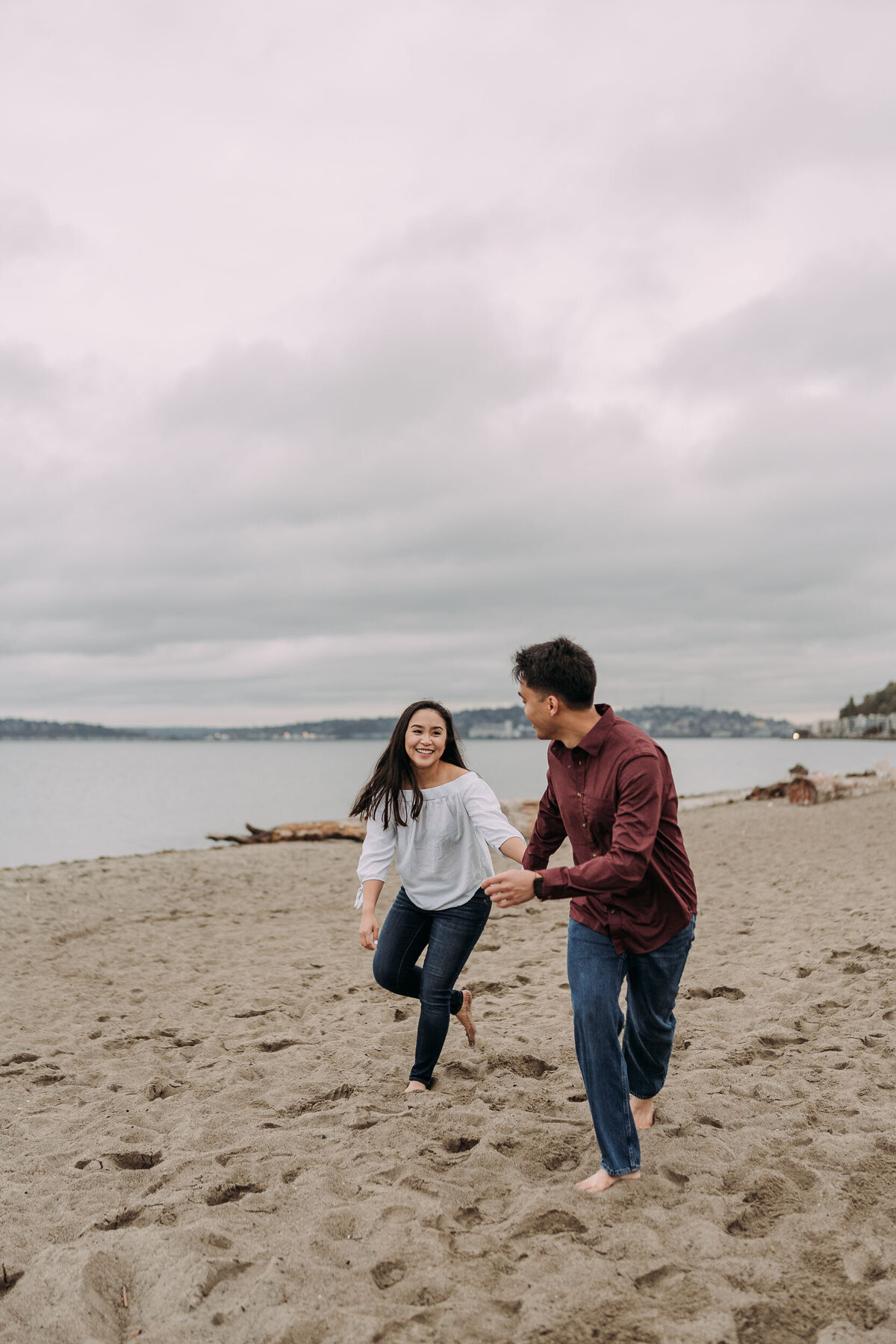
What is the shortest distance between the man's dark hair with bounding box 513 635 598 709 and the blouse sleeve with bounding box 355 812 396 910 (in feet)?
4.75

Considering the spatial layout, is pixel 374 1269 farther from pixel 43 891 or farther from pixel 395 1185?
pixel 43 891

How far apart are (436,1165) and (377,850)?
145cm

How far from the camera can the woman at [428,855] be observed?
13.8 feet

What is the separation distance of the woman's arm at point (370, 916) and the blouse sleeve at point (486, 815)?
0.62 m

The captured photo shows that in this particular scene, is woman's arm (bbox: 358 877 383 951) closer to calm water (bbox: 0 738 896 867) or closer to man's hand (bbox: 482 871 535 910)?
man's hand (bbox: 482 871 535 910)

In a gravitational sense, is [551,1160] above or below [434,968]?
below

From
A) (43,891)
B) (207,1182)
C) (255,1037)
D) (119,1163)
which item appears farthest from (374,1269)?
(43,891)

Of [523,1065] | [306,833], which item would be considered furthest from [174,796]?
[523,1065]

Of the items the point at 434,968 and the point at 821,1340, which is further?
the point at 434,968

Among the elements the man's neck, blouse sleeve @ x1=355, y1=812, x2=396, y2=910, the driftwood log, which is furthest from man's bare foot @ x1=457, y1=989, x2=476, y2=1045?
the driftwood log

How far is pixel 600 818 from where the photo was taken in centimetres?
322

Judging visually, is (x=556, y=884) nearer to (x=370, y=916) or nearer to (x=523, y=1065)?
(x=370, y=916)

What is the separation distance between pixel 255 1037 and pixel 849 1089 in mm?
3673

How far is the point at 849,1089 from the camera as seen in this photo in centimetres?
421
